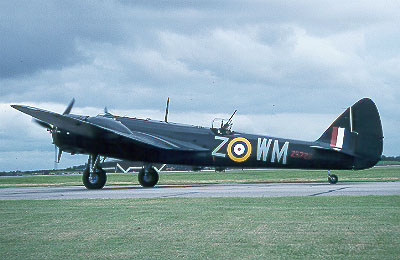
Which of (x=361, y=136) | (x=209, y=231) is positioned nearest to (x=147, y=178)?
(x=361, y=136)

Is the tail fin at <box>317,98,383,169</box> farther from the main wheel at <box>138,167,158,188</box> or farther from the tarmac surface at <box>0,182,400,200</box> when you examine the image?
the main wheel at <box>138,167,158,188</box>

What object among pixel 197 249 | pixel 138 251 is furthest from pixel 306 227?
→ pixel 138 251

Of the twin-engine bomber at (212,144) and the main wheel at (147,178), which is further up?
the twin-engine bomber at (212,144)

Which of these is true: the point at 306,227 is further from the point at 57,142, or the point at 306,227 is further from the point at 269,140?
the point at 57,142

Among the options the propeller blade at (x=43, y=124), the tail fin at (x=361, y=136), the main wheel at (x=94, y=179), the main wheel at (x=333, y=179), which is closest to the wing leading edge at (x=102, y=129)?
the propeller blade at (x=43, y=124)

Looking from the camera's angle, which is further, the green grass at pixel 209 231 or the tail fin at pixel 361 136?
the tail fin at pixel 361 136

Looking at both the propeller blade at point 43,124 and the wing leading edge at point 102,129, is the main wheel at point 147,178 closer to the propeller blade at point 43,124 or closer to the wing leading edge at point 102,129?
the wing leading edge at point 102,129

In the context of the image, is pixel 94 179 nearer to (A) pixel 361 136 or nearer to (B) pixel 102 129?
(B) pixel 102 129

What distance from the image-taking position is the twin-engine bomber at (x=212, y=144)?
2434cm

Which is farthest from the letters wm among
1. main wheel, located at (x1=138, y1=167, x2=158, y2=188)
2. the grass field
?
the grass field

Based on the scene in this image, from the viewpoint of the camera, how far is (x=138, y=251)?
6.96 meters

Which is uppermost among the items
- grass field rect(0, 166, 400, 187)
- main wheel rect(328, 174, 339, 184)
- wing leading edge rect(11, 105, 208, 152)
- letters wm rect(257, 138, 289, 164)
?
wing leading edge rect(11, 105, 208, 152)

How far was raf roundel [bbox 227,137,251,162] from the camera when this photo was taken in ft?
82.8

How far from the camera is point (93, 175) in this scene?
82.2 ft
